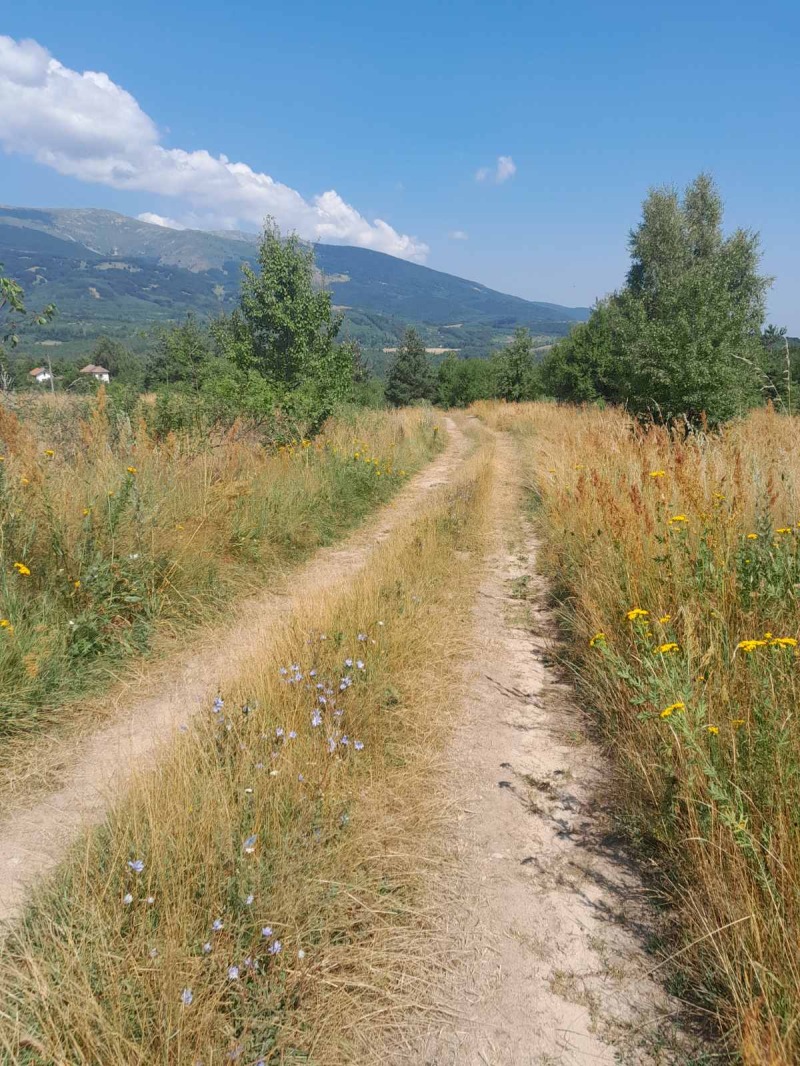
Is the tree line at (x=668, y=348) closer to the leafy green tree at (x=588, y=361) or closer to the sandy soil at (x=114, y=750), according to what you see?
the leafy green tree at (x=588, y=361)

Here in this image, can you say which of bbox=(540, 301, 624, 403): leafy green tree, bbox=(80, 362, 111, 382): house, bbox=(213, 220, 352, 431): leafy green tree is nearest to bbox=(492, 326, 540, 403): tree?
bbox=(540, 301, 624, 403): leafy green tree

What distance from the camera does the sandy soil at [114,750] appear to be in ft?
7.86

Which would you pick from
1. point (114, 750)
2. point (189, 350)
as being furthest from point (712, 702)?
point (189, 350)

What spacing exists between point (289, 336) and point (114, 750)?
386 inches

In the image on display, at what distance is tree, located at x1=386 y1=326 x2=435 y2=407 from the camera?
53438mm

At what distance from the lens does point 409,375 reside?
53656 mm

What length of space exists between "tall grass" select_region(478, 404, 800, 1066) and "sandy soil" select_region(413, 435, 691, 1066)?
0.55 feet

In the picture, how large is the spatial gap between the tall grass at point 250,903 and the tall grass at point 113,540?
130 cm

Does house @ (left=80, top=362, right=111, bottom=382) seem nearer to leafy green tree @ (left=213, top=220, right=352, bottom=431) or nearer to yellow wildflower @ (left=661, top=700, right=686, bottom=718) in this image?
leafy green tree @ (left=213, top=220, right=352, bottom=431)

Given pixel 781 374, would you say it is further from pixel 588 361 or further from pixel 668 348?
pixel 588 361

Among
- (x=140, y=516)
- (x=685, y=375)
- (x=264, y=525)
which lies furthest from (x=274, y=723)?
(x=685, y=375)

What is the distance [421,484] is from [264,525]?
550 cm

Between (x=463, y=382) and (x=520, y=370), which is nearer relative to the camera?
(x=520, y=370)

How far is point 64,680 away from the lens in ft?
11.9
